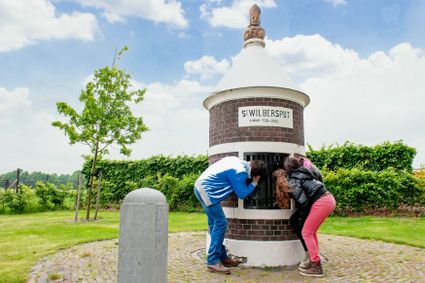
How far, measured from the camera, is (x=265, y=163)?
21.1ft

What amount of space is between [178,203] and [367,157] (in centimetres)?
892

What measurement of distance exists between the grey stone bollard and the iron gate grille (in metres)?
3.32

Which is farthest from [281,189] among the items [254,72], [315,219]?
[254,72]

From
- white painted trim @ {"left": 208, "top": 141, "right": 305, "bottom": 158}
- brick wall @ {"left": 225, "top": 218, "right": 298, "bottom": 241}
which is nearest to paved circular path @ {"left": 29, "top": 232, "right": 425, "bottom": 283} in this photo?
brick wall @ {"left": 225, "top": 218, "right": 298, "bottom": 241}

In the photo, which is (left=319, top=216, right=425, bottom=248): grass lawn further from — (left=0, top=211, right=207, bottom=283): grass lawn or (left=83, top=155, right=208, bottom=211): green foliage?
(left=83, top=155, right=208, bottom=211): green foliage

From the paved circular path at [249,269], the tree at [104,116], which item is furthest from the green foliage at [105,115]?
the paved circular path at [249,269]

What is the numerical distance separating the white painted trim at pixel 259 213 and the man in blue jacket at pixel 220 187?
0.57m

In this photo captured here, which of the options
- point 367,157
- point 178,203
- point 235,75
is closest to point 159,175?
point 178,203

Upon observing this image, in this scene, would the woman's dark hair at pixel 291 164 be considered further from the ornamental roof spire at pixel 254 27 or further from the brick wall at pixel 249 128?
the ornamental roof spire at pixel 254 27

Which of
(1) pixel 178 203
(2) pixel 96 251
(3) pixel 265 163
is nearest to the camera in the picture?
(3) pixel 265 163

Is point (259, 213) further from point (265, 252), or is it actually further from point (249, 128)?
point (249, 128)

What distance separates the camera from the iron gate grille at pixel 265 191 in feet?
21.2

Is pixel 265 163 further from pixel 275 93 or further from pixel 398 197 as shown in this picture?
pixel 398 197

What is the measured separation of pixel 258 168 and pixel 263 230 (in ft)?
3.97
